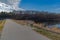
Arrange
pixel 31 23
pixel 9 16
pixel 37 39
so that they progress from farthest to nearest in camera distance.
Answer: pixel 31 23 → pixel 9 16 → pixel 37 39

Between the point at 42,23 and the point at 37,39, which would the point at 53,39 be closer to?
the point at 37,39

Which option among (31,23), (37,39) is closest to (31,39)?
(37,39)

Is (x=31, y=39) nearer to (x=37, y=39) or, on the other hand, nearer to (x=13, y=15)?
(x=37, y=39)

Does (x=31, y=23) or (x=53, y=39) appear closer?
(x=53, y=39)

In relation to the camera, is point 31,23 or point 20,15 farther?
point 31,23

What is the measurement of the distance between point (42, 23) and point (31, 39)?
1532 cm

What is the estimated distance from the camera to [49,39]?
10039 millimetres

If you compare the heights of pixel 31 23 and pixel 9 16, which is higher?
pixel 9 16

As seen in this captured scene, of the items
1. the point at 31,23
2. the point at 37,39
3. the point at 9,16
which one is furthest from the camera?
the point at 31,23

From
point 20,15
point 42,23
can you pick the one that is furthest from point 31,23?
point 20,15

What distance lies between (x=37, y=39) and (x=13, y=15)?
7.31 m

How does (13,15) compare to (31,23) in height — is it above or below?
above

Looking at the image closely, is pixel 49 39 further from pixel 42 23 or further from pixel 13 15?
pixel 42 23

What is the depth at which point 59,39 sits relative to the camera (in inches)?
400
